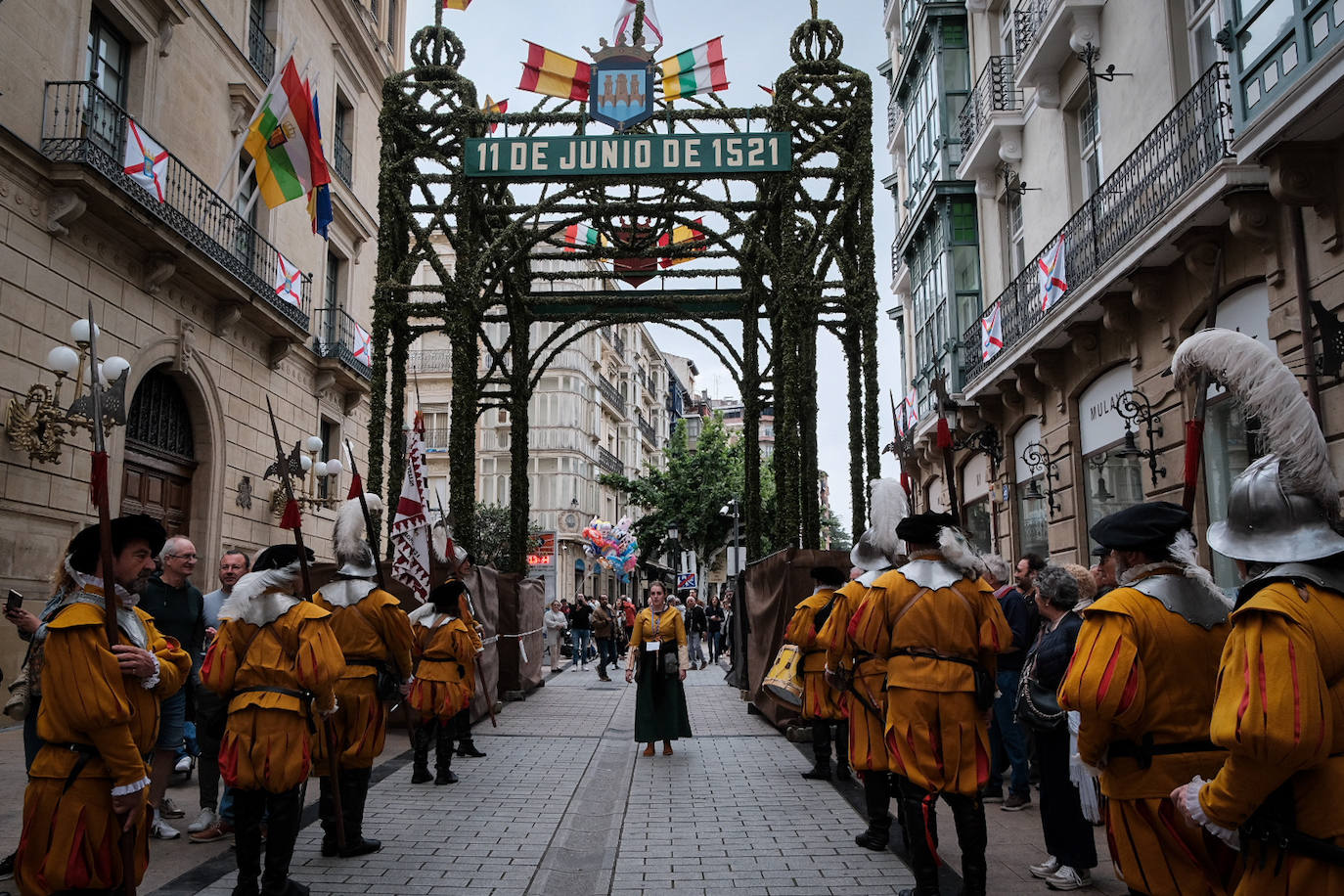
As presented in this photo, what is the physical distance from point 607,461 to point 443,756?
47.4 m

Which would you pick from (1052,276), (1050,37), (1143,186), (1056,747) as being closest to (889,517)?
(1056,747)

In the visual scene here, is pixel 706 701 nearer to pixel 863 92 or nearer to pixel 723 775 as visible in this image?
pixel 723 775

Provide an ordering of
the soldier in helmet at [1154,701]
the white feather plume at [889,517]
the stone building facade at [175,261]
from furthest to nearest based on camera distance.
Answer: the stone building facade at [175,261]
the white feather plume at [889,517]
the soldier in helmet at [1154,701]

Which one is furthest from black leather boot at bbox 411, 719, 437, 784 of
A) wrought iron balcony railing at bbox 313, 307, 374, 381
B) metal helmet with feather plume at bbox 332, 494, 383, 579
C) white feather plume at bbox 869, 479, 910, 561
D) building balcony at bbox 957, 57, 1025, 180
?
building balcony at bbox 957, 57, 1025, 180

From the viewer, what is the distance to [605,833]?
695 cm

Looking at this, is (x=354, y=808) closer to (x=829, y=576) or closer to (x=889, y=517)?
(x=889, y=517)

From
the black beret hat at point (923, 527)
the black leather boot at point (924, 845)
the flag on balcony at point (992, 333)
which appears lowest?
the black leather boot at point (924, 845)

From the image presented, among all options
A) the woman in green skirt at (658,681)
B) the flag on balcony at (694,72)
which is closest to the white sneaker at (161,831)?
the woman in green skirt at (658,681)

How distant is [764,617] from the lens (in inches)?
478

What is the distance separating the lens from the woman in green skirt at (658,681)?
10523mm

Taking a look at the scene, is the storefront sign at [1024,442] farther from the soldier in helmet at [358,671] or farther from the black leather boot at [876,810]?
the soldier in helmet at [358,671]

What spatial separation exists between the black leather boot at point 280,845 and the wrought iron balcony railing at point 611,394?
48.9 meters

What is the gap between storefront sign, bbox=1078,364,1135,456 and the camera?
43.0 feet

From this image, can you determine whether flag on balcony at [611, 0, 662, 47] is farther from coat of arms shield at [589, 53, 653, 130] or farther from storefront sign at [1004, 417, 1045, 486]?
storefront sign at [1004, 417, 1045, 486]
